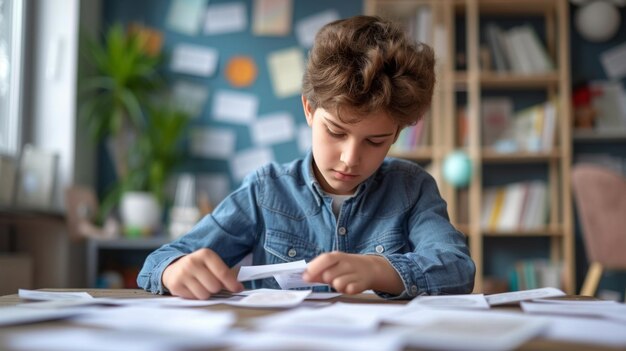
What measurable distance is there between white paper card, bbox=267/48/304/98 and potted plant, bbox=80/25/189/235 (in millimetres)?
588

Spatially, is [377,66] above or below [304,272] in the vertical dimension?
above

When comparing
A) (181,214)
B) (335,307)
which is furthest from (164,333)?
(181,214)

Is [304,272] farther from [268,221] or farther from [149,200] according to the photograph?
[149,200]

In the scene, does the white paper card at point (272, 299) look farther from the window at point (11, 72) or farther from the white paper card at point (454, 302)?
the window at point (11, 72)

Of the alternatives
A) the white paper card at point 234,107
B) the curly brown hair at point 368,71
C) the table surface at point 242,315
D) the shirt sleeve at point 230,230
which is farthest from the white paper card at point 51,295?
the white paper card at point 234,107

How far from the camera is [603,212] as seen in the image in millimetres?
3311

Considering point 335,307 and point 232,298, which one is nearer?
point 335,307

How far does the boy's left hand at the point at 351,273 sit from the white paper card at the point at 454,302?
72 mm

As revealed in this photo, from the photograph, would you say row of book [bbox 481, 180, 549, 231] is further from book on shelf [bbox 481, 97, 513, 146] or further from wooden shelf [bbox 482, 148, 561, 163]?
book on shelf [bbox 481, 97, 513, 146]

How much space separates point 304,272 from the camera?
2.95 feet

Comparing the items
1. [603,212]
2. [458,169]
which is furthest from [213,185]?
[603,212]

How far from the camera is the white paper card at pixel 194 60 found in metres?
4.16

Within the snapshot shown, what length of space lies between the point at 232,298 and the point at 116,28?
10.6 feet

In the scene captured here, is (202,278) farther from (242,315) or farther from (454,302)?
(454,302)
